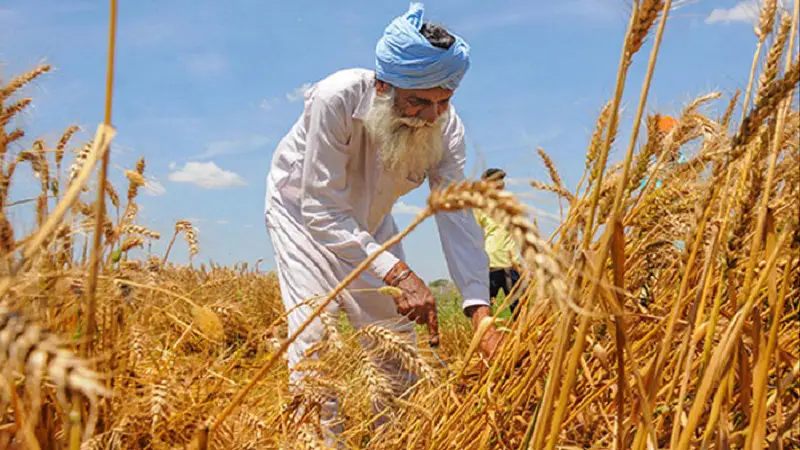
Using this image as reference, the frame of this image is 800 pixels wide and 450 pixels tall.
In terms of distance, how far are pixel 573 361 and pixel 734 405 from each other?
54cm

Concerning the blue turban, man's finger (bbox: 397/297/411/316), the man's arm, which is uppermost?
the blue turban

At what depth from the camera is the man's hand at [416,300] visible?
199cm

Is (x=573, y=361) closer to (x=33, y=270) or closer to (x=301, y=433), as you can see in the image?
(x=33, y=270)

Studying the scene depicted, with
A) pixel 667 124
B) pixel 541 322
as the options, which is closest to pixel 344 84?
pixel 667 124

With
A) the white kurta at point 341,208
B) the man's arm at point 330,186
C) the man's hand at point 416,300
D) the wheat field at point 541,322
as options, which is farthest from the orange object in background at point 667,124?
the man's arm at point 330,186

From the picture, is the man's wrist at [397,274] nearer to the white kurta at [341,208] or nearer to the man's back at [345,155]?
the white kurta at [341,208]

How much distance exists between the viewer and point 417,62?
7.54ft

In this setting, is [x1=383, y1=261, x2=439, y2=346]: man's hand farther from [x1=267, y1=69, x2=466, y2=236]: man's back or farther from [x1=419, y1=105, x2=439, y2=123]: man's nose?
[x1=419, y1=105, x2=439, y2=123]: man's nose

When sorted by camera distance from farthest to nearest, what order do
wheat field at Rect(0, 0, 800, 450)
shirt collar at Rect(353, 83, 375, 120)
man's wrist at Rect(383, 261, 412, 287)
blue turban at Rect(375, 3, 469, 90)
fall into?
shirt collar at Rect(353, 83, 375, 120)
blue turban at Rect(375, 3, 469, 90)
man's wrist at Rect(383, 261, 412, 287)
wheat field at Rect(0, 0, 800, 450)

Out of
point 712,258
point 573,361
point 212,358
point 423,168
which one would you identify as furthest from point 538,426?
point 423,168

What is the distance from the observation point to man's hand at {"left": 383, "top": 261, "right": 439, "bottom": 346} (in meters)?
1.99

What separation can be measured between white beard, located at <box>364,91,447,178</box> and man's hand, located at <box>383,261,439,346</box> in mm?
492

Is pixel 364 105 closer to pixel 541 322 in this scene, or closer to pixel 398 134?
→ pixel 398 134

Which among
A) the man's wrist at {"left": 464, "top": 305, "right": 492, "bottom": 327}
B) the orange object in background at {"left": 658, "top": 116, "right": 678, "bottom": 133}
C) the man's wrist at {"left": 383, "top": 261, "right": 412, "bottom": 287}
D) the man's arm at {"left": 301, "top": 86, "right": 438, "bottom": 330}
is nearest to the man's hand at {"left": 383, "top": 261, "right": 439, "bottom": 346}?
the man's wrist at {"left": 383, "top": 261, "right": 412, "bottom": 287}
